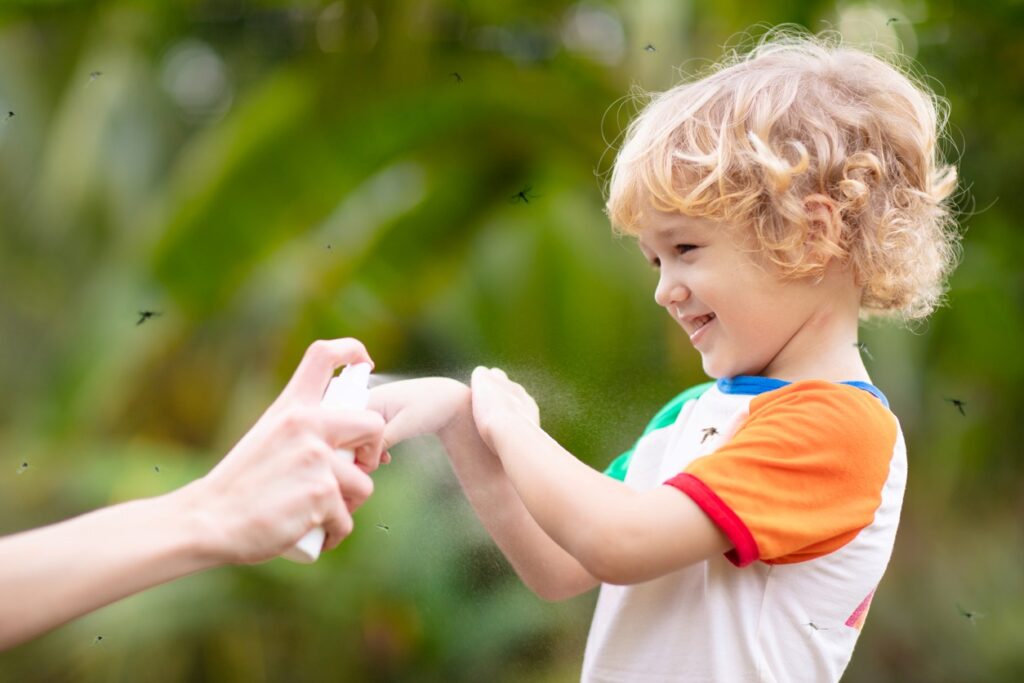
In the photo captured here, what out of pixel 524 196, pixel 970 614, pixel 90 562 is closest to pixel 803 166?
pixel 90 562

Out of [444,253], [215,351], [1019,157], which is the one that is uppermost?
[1019,157]

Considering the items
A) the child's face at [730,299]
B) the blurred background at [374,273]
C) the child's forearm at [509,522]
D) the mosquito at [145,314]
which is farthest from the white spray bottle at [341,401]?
the mosquito at [145,314]

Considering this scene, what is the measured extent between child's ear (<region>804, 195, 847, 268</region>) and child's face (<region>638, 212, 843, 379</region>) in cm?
3

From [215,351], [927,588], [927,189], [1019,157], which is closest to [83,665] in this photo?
[215,351]

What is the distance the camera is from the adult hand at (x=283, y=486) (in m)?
0.64

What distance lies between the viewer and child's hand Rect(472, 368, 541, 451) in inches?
30.9

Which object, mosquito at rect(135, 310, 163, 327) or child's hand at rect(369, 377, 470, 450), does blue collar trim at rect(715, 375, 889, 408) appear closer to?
child's hand at rect(369, 377, 470, 450)

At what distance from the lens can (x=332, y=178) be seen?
1754 mm

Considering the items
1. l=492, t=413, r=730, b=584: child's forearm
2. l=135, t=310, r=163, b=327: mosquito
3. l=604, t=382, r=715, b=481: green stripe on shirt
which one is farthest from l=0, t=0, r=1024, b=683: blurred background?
l=492, t=413, r=730, b=584: child's forearm

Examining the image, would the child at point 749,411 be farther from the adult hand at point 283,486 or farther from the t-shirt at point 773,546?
the adult hand at point 283,486

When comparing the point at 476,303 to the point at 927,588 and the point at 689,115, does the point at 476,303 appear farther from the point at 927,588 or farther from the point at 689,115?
the point at 927,588

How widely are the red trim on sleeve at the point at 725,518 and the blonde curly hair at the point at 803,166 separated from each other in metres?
0.17

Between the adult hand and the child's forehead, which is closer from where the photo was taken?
the adult hand

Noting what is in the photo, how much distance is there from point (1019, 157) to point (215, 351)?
1.33 meters
